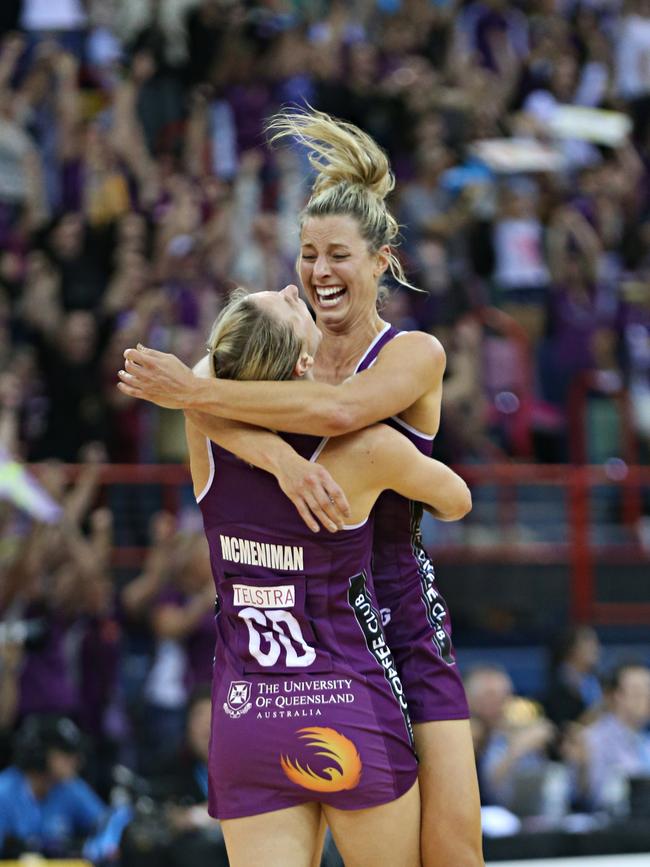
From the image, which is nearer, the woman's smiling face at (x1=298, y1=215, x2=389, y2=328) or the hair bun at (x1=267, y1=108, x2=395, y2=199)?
the woman's smiling face at (x1=298, y1=215, x2=389, y2=328)

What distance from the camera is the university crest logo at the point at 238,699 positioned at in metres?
3.61

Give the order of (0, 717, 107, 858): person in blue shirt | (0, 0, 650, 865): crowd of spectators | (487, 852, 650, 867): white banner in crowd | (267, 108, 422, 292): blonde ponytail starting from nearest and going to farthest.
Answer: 1. (267, 108, 422, 292): blonde ponytail
2. (487, 852, 650, 867): white banner in crowd
3. (0, 717, 107, 858): person in blue shirt
4. (0, 0, 650, 865): crowd of spectators

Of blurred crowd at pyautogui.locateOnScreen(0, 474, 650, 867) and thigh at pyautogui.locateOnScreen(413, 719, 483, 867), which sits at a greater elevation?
thigh at pyautogui.locateOnScreen(413, 719, 483, 867)

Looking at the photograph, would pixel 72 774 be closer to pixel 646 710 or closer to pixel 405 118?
pixel 646 710

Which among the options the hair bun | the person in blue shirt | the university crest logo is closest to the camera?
the university crest logo

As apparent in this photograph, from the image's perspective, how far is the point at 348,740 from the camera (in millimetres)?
3559

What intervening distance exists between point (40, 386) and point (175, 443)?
94 centimetres

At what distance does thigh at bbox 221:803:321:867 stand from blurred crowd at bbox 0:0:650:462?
216 inches

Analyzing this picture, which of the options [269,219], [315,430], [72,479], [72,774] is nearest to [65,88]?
[269,219]

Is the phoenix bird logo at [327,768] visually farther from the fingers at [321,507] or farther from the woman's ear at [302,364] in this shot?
the woman's ear at [302,364]

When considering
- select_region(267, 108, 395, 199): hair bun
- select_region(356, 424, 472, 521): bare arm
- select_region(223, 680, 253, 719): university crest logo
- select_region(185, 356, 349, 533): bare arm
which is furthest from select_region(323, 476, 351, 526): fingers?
select_region(267, 108, 395, 199): hair bun

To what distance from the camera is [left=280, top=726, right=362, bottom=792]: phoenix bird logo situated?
11.6ft

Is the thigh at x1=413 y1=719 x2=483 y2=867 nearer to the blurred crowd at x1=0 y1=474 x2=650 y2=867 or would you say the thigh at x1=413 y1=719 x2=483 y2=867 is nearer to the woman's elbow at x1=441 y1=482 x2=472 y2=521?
the woman's elbow at x1=441 y1=482 x2=472 y2=521

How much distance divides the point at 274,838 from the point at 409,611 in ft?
2.46
